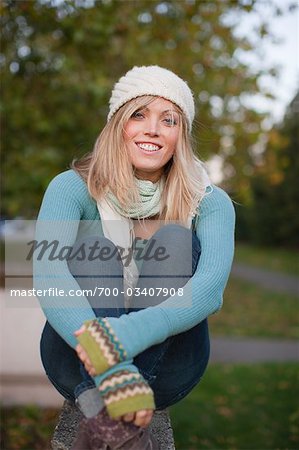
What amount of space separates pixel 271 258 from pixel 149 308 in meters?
19.9

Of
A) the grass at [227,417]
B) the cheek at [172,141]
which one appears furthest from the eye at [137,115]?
the grass at [227,417]

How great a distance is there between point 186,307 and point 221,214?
0.45 metres

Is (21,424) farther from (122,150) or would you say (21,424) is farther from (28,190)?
(28,190)

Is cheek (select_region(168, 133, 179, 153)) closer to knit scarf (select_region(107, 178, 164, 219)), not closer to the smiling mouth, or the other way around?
the smiling mouth

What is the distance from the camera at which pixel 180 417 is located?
174 inches

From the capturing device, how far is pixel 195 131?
300cm

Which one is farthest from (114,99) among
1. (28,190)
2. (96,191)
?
(28,190)

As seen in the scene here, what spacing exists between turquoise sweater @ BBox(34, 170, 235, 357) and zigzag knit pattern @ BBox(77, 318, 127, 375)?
0.02 metres

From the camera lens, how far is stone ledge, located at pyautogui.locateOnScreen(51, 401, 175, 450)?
2.24 m

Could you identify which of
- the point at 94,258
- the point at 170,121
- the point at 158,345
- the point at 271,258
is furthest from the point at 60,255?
the point at 271,258

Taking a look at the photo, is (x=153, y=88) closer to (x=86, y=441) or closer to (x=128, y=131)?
(x=128, y=131)

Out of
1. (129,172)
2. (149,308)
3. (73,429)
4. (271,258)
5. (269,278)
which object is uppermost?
(129,172)

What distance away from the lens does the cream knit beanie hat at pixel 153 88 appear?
95.9 inches

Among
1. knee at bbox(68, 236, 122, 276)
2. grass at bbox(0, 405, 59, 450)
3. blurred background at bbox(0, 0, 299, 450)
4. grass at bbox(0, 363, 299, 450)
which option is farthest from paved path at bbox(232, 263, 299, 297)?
knee at bbox(68, 236, 122, 276)
